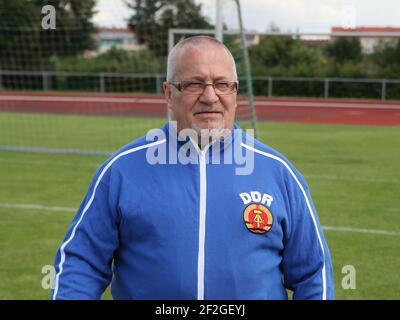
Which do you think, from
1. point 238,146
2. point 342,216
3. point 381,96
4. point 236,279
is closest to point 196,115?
point 238,146

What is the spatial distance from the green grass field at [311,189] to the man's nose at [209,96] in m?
3.36

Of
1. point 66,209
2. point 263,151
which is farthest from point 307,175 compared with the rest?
point 263,151

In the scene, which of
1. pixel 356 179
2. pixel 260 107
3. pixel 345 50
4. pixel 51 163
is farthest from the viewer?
pixel 345 50

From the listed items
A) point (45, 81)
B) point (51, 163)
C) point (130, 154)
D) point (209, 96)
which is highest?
point (209, 96)

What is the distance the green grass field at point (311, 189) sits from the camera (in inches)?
259

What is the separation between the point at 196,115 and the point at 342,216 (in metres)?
6.44

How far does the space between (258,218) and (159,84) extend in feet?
80.5

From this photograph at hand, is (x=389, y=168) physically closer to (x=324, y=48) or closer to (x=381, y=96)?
(x=381, y=96)

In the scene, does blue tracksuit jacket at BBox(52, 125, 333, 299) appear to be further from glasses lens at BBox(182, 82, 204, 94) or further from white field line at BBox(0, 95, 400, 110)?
white field line at BBox(0, 95, 400, 110)

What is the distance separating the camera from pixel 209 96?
8.75 feet

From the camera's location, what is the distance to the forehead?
105 inches

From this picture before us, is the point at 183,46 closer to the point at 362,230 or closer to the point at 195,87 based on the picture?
the point at 195,87

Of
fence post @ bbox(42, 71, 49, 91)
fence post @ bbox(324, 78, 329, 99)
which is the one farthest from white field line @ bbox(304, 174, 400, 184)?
fence post @ bbox(42, 71, 49, 91)

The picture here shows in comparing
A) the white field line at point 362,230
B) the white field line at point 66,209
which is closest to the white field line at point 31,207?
the white field line at point 66,209
